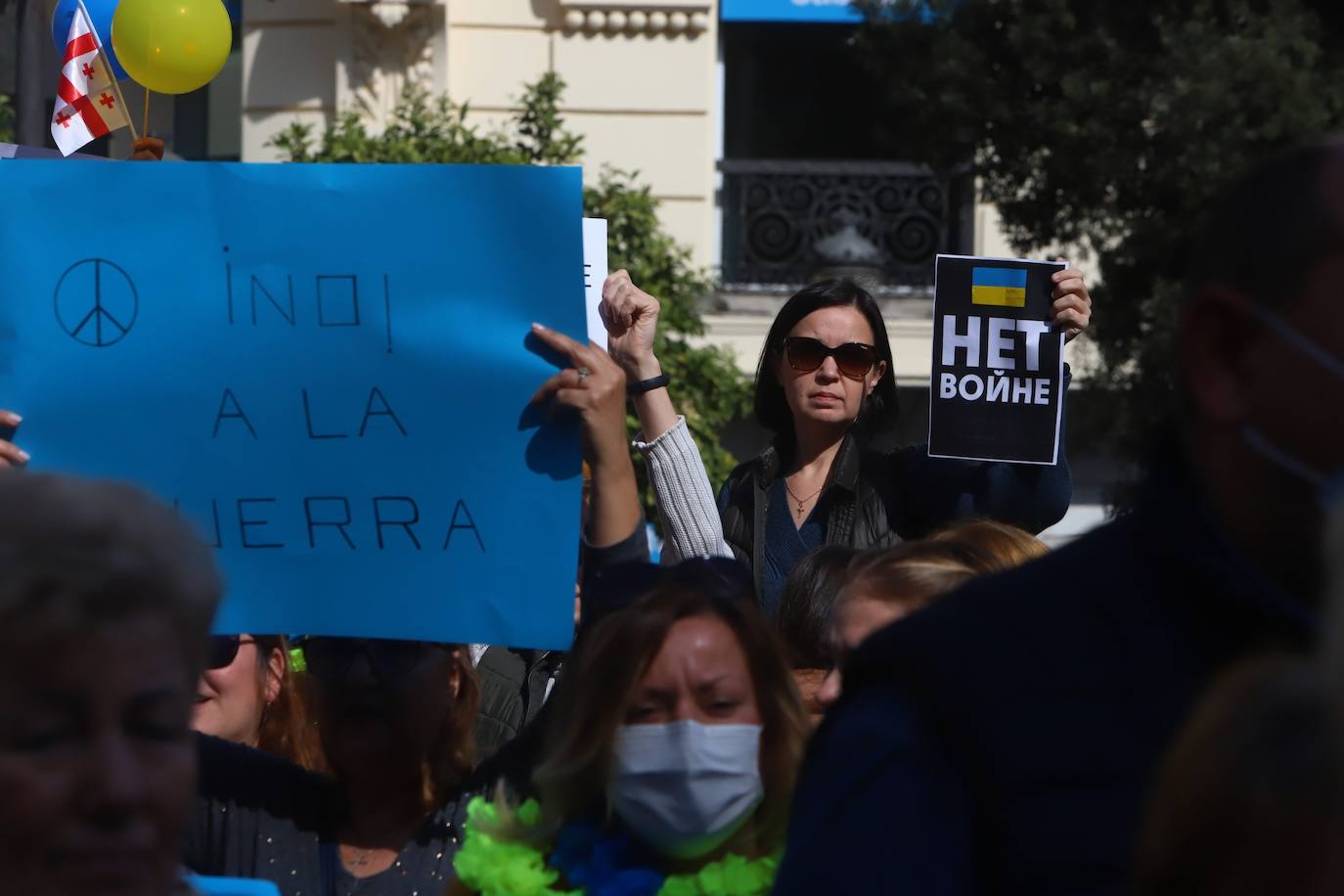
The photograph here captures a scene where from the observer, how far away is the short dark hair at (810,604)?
3432 millimetres

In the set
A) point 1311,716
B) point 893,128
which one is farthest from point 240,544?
point 893,128

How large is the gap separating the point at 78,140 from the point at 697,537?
8.60 feet

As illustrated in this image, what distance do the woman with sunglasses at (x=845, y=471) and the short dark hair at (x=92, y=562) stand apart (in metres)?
2.29

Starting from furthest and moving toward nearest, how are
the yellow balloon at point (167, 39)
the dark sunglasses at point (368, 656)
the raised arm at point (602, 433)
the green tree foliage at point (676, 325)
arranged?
the green tree foliage at point (676, 325) → the yellow balloon at point (167, 39) → the dark sunglasses at point (368, 656) → the raised arm at point (602, 433)

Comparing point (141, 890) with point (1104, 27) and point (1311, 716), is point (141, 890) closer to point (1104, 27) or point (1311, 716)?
point (1311, 716)

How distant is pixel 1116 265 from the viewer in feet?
28.5

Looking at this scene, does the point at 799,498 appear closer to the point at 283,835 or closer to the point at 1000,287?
the point at 1000,287

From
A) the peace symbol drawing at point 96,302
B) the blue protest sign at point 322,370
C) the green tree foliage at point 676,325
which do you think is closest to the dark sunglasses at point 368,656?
the blue protest sign at point 322,370

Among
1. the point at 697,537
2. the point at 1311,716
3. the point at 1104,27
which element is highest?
the point at 1104,27

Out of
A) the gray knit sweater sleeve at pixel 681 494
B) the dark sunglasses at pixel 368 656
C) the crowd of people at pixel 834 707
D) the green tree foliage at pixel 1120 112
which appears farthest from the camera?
the green tree foliage at pixel 1120 112

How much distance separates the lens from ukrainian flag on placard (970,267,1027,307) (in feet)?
13.1

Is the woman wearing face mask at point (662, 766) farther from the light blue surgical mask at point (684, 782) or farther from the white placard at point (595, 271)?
the white placard at point (595, 271)

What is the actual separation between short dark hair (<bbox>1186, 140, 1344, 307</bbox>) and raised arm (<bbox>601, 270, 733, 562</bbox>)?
1.92 meters

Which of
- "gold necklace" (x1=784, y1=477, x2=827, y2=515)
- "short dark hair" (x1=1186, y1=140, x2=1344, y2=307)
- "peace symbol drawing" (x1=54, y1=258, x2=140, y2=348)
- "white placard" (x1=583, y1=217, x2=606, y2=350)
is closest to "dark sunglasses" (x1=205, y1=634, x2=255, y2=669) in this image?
"peace symbol drawing" (x1=54, y1=258, x2=140, y2=348)
